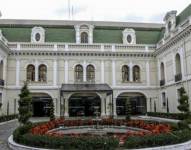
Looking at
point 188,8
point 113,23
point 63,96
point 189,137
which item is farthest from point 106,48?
point 189,137

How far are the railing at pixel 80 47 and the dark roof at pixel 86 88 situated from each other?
4456 millimetres

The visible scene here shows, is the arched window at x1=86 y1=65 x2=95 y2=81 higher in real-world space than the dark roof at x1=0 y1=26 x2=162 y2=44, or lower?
lower

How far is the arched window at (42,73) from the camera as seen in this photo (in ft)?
112

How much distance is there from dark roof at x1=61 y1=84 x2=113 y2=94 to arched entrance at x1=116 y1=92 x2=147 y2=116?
3.07 metres

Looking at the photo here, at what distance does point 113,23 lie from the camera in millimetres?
38562

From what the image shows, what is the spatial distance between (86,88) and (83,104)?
10.9 ft

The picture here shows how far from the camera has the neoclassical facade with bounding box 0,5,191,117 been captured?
1310 inches

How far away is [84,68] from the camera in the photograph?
34.4 m

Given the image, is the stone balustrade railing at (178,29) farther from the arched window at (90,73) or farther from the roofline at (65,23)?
the arched window at (90,73)

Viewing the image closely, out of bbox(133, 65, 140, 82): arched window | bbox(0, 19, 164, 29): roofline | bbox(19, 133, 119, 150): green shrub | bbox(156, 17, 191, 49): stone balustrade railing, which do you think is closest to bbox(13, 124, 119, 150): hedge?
bbox(19, 133, 119, 150): green shrub

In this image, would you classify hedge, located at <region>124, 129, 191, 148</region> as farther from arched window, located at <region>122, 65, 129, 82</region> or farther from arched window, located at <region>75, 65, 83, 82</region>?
arched window, located at <region>122, 65, 129, 82</region>

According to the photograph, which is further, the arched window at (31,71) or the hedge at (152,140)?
the arched window at (31,71)

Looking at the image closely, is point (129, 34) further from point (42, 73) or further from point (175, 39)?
point (42, 73)

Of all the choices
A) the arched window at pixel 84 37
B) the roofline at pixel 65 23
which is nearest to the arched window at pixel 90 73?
the arched window at pixel 84 37
